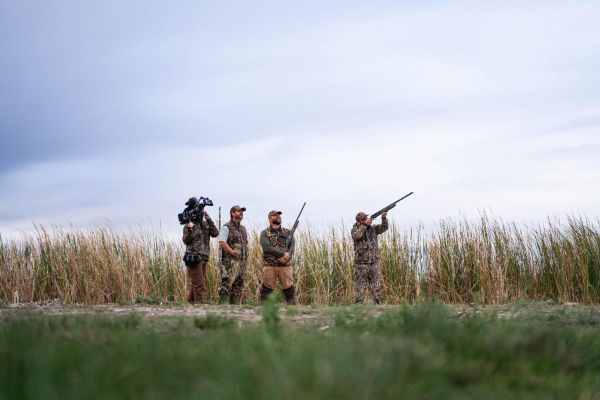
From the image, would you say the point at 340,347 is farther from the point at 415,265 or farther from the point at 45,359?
the point at 415,265

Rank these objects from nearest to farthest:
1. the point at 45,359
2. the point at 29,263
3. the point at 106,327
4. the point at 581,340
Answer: the point at 45,359
the point at 581,340
the point at 106,327
the point at 29,263

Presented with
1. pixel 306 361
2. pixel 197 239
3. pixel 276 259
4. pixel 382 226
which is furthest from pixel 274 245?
pixel 306 361

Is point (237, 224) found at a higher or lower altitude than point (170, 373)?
higher

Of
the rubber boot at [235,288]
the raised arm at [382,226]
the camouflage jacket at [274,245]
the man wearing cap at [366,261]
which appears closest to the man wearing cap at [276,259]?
the camouflage jacket at [274,245]

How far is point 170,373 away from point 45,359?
2.35ft

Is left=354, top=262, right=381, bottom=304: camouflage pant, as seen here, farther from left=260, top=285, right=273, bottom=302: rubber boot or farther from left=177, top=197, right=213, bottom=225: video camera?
left=177, top=197, right=213, bottom=225: video camera

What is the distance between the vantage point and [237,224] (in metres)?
15.7

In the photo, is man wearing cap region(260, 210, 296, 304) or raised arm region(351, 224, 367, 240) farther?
raised arm region(351, 224, 367, 240)

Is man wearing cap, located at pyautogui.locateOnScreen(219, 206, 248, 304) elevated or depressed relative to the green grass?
elevated

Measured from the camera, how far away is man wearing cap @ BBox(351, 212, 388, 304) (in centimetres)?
1605

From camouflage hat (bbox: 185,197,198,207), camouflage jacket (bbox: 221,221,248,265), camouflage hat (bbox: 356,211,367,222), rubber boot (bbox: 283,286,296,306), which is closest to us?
camouflage hat (bbox: 185,197,198,207)

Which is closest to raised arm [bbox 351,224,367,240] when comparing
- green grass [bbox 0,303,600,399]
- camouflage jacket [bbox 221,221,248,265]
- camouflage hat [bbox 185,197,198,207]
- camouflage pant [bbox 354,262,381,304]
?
camouflage pant [bbox 354,262,381,304]

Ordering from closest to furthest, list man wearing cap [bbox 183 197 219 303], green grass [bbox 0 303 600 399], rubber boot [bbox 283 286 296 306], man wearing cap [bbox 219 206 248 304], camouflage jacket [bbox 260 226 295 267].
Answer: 1. green grass [bbox 0 303 600 399]
2. man wearing cap [bbox 183 197 219 303]
3. camouflage jacket [bbox 260 226 295 267]
4. rubber boot [bbox 283 286 296 306]
5. man wearing cap [bbox 219 206 248 304]

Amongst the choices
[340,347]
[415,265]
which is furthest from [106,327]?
[415,265]
